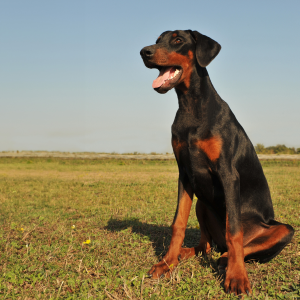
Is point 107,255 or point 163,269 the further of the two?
point 107,255

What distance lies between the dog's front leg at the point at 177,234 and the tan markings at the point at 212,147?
1.68 feet

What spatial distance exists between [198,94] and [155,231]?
8.14ft

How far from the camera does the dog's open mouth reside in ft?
10.2

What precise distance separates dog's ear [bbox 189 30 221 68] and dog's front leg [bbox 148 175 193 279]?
4.17ft

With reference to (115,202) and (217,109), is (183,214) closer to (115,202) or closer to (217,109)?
(217,109)

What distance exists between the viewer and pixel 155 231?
4770 mm

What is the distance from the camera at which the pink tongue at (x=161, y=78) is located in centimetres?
311

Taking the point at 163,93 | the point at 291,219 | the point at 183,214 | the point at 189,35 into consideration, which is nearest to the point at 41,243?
the point at 183,214

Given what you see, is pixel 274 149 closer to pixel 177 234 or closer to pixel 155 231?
pixel 155 231

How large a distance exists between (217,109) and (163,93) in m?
0.59

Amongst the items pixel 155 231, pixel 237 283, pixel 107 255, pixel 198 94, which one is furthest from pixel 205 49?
pixel 155 231

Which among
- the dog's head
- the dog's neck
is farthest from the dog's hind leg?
the dog's head

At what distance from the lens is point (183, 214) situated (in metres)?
3.28

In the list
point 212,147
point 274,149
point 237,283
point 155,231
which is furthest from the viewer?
point 274,149
